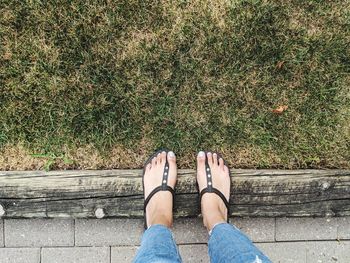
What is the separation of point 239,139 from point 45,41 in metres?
1.31

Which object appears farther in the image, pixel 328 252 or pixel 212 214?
pixel 328 252

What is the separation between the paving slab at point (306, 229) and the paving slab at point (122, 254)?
90 cm

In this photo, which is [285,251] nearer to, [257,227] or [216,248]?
[257,227]

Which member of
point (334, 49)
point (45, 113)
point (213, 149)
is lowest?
point (213, 149)

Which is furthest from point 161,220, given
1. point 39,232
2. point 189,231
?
point 39,232

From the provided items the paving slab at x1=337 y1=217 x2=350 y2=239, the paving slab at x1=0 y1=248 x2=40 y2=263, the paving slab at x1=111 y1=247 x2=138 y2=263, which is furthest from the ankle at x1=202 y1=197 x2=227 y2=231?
the paving slab at x1=0 y1=248 x2=40 y2=263

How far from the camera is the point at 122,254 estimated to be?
2.81 m

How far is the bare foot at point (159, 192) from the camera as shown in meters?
2.64

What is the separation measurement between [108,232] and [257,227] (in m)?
0.90

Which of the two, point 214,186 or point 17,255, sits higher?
point 214,186

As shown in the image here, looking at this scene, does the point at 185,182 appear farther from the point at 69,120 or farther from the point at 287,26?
the point at 287,26

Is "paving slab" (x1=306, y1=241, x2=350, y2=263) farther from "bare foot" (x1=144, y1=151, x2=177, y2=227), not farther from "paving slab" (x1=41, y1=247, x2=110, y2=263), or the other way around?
"paving slab" (x1=41, y1=247, x2=110, y2=263)

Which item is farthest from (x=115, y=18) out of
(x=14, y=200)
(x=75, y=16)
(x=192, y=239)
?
(x=192, y=239)

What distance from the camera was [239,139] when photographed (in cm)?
283
